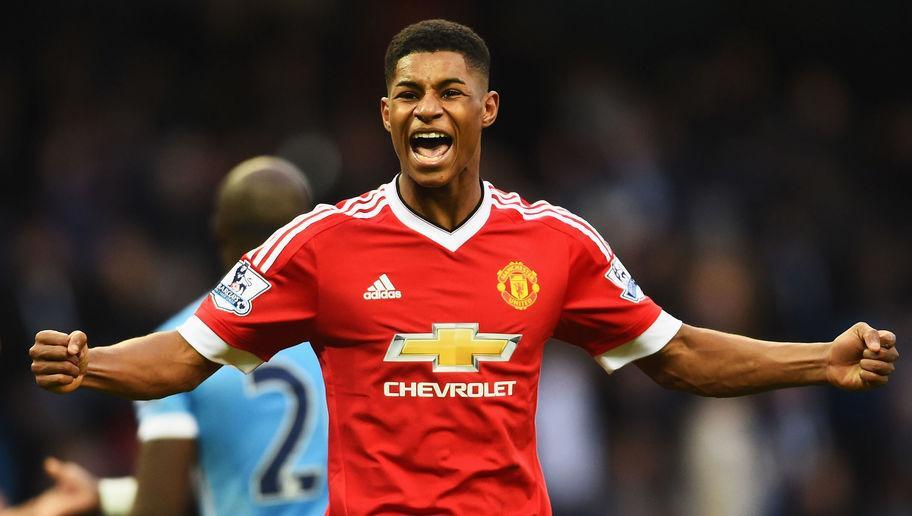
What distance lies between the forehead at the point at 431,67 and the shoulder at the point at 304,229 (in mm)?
383

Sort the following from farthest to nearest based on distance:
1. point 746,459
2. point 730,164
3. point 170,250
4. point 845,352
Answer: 1. point 730,164
2. point 170,250
3. point 746,459
4. point 845,352

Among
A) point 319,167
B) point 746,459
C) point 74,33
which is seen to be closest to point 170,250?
point 319,167

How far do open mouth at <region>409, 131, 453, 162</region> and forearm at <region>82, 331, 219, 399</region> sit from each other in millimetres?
858

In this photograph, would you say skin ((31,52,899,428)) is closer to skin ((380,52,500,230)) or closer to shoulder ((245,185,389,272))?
skin ((380,52,500,230))

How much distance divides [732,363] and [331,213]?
1.31m

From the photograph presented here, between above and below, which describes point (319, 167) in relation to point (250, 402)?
above

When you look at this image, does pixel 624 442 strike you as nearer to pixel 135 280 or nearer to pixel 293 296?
pixel 135 280

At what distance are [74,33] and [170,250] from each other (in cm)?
236

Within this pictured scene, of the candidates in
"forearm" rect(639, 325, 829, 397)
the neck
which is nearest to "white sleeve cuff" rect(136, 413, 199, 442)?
the neck

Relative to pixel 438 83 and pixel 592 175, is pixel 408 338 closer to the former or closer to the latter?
pixel 438 83

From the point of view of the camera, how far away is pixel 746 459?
9.39m

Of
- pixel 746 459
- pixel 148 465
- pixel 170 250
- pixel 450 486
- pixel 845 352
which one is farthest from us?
pixel 170 250

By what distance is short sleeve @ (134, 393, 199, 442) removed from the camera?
505 centimetres

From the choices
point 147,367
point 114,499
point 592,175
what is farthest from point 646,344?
point 592,175
